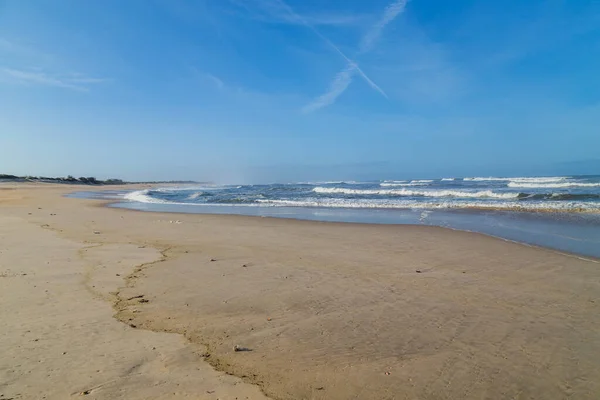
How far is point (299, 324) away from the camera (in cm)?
425

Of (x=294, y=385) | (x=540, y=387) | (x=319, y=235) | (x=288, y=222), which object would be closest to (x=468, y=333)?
(x=540, y=387)

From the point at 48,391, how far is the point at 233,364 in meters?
1.46

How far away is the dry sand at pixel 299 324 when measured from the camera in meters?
3.05

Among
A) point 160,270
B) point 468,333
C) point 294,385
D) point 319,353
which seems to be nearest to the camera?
point 294,385

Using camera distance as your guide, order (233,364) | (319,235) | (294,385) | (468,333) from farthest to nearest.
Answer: (319,235) → (468,333) → (233,364) → (294,385)

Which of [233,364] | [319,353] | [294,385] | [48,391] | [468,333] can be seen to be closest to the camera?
[48,391]

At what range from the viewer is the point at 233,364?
11.0 ft

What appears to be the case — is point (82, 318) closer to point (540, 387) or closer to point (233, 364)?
point (233, 364)

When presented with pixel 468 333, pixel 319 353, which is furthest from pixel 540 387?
pixel 319 353

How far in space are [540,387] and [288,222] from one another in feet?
36.2

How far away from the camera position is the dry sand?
10.0ft

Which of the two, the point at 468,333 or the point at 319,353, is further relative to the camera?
the point at 468,333

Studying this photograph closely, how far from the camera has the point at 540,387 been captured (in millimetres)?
3098

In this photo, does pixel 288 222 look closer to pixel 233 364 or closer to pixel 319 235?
pixel 319 235
